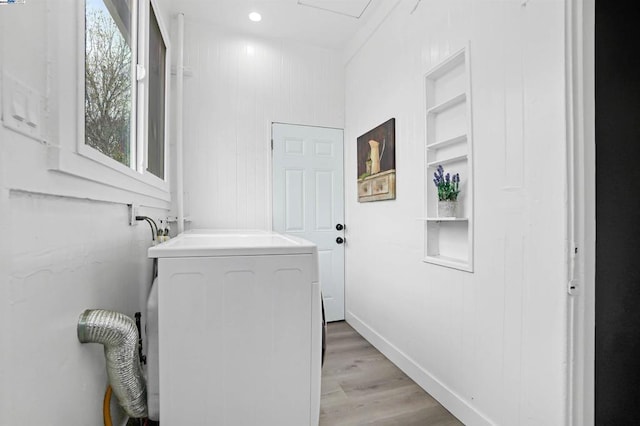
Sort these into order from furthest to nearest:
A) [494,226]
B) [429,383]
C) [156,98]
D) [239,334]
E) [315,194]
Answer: [315,194]
[156,98]
[429,383]
[494,226]
[239,334]

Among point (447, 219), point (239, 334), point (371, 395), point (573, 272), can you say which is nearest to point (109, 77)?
point (239, 334)

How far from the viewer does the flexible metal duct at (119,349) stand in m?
0.99

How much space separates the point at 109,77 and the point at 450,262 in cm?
199

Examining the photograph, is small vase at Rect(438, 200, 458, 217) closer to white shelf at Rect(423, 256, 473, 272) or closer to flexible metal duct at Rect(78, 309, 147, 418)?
white shelf at Rect(423, 256, 473, 272)

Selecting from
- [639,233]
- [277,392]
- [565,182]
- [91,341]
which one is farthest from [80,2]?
[639,233]

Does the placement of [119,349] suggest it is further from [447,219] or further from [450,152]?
[450,152]

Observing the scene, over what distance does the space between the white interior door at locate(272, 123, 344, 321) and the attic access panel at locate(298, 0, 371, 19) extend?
1076 millimetres

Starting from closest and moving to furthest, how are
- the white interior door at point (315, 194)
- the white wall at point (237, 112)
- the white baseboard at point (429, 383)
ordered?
the white baseboard at point (429, 383), the white wall at point (237, 112), the white interior door at point (315, 194)

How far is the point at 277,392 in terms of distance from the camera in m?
1.18

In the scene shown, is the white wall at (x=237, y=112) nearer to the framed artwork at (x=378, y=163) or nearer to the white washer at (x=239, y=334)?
the framed artwork at (x=378, y=163)

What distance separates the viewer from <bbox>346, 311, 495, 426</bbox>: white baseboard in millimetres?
1603

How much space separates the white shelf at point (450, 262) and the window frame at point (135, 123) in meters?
1.76

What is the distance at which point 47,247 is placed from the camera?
0.78m

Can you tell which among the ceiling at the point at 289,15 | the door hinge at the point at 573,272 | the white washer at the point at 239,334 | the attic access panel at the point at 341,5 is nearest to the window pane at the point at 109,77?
the white washer at the point at 239,334
